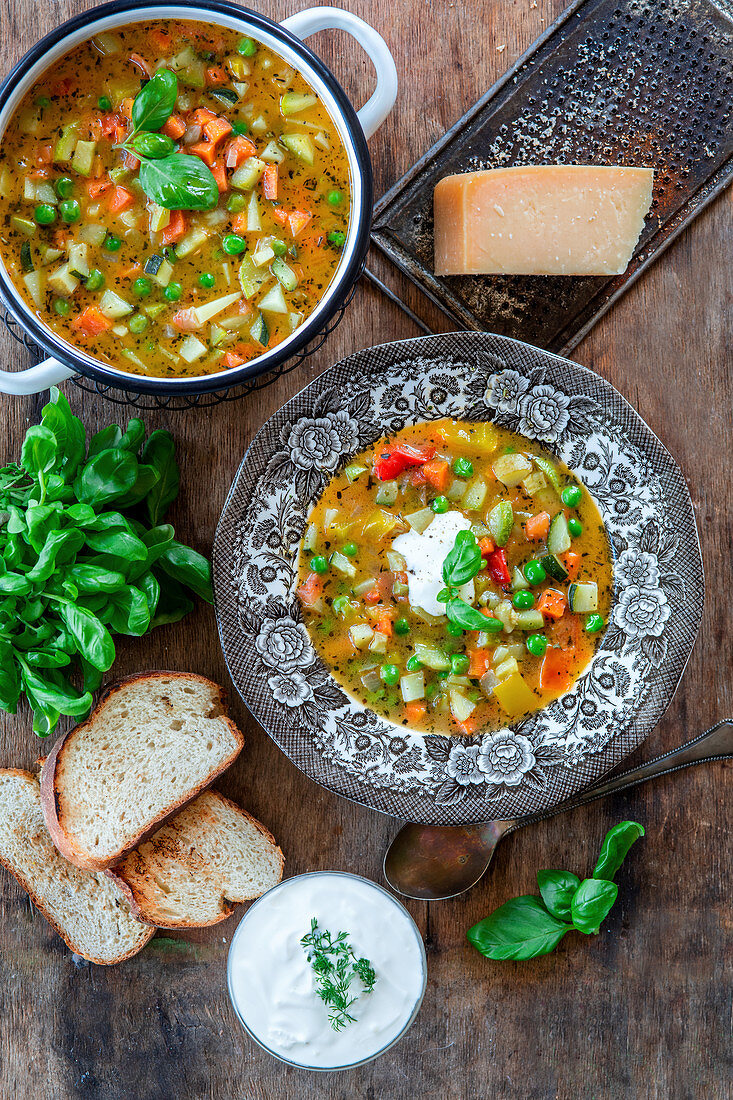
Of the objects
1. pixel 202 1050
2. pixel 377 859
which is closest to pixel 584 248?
pixel 377 859

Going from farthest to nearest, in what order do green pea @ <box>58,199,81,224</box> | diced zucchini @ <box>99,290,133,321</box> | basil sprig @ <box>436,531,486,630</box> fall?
basil sprig @ <box>436,531,486,630</box>, diced zucchini @ <box>99,290,133,321</box>, green pea @ <box>58,199,81,224</box>

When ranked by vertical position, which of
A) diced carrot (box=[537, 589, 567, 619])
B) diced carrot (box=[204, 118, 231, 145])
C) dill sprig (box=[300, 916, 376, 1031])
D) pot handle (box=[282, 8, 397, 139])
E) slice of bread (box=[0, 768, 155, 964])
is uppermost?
pot handle (box=[282, 8, 397, 139])

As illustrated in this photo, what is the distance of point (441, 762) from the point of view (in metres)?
3.29

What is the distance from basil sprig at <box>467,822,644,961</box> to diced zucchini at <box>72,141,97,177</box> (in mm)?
3080

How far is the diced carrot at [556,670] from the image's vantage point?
333cm

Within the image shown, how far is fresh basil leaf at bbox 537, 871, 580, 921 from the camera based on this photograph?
3.35 metres

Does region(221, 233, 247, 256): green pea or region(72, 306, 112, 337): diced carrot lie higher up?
region(221, 233, 247, 256): green pea

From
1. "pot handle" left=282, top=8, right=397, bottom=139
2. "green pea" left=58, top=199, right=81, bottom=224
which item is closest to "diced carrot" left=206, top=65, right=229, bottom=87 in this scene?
"pot handle" left=282, top=8, right=397, bottom=139

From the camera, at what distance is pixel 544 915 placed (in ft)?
11.1

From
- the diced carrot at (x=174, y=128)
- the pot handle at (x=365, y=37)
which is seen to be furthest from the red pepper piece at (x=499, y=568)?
the diced carrot at (x=174, y=128)

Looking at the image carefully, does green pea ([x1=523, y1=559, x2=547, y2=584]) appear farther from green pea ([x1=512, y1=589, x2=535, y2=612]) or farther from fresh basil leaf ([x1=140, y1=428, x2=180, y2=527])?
fresh basil leaf ([x1=140, y1=428, x2=180, y2=527])

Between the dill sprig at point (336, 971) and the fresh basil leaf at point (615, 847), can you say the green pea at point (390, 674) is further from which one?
the fresh basil leaf at point (615, 847)

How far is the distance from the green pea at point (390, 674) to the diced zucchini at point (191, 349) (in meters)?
1.41

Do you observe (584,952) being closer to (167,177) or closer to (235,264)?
(235,264)
